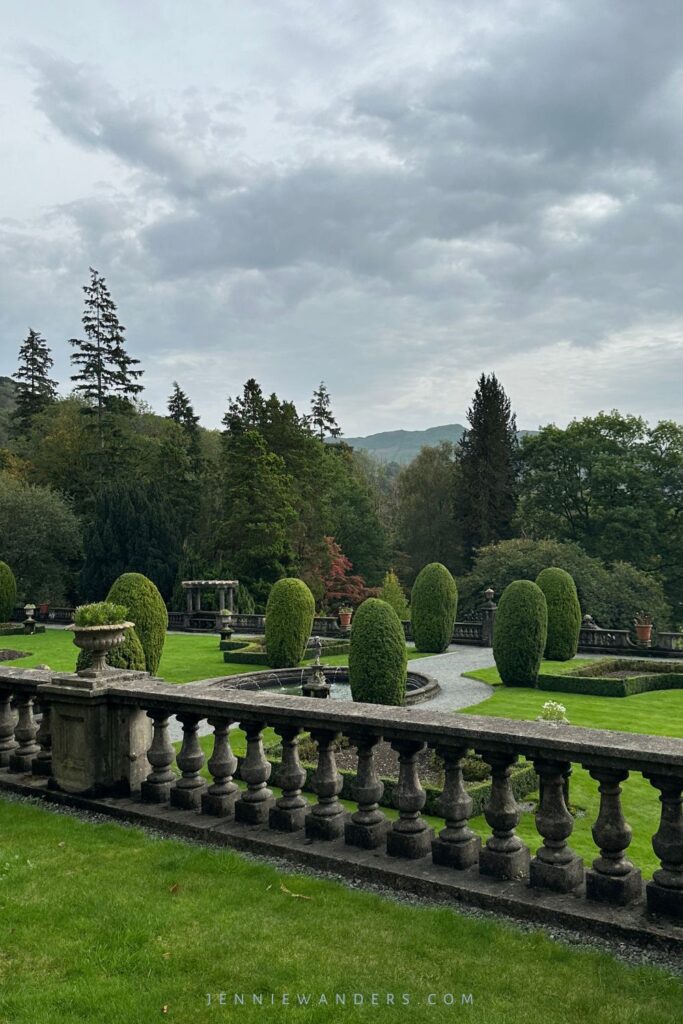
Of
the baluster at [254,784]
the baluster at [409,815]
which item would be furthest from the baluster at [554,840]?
the baluster at [254,784]

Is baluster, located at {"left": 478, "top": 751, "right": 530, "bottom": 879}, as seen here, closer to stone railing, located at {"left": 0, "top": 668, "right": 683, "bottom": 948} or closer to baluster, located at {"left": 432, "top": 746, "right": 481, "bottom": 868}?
stone railing, located at {"left": 0, "top": 668, "right": 683, "bottom": 948}

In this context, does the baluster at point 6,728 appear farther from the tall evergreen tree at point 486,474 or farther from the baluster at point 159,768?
the tall evergreen tree at point 486,474

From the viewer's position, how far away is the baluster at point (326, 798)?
4.84 m

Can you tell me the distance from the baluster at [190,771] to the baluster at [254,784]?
1.44 ft

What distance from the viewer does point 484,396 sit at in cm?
5388

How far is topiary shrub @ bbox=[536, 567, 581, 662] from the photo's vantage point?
87.3ft

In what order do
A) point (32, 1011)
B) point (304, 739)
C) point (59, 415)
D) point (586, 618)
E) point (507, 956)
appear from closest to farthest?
1. point (32, 1011)
2. point (507, 956)
3. point (304, 739)
4. point (586, 618)
5. point (59, 415)

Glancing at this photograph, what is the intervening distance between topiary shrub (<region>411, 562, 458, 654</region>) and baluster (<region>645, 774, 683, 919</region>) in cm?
2414

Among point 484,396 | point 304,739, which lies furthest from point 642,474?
point 304,739

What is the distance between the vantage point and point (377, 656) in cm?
1599

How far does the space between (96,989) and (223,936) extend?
65cm

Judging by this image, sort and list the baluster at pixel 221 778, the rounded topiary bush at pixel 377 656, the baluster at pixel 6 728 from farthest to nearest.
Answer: the rounded topiary bush at pixel 377 656 < the baluster at pixel 6 728 < the baluster at pixel 221 778

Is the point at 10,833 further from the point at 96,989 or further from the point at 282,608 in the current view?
the point at 282,608

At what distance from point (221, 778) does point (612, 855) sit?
9.18 ft
